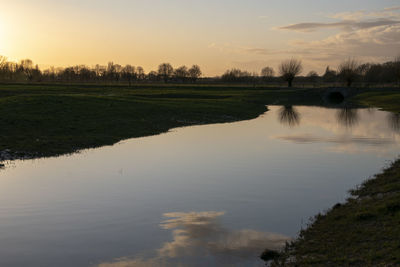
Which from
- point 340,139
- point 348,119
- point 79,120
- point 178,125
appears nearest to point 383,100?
point 348,119

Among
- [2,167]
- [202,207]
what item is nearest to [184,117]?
[2,167]

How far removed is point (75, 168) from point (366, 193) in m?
18.9

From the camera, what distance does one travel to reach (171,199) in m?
19.6

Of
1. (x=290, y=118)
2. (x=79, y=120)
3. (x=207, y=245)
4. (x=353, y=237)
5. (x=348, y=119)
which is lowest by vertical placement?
(x=207, y=245)

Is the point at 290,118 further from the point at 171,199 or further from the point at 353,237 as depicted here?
the point at 353,237

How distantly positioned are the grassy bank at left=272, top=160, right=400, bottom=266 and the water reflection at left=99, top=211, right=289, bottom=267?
104cm

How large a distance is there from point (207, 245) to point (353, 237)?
5.25 m

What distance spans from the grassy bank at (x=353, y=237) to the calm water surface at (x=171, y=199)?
952 millimetres

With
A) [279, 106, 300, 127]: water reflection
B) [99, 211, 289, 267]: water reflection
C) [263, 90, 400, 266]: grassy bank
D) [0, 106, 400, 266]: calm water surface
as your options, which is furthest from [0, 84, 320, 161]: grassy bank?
[263, 90, 400, 266]: grassy bank

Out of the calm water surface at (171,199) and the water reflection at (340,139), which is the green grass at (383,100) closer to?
the water reflection at (340,139)

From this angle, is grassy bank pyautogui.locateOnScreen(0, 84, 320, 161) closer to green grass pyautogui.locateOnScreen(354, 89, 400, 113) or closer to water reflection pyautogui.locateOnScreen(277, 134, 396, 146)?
water reflection pyautogui.locateOnScreen(277, 134, 396, 146)

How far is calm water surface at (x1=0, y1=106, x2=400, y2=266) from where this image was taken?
44.7ft

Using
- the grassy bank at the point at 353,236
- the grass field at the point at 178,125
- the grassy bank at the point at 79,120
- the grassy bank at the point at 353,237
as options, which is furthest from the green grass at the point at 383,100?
the grassy bank at the point at 353,237

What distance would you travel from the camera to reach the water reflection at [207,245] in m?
12.6
